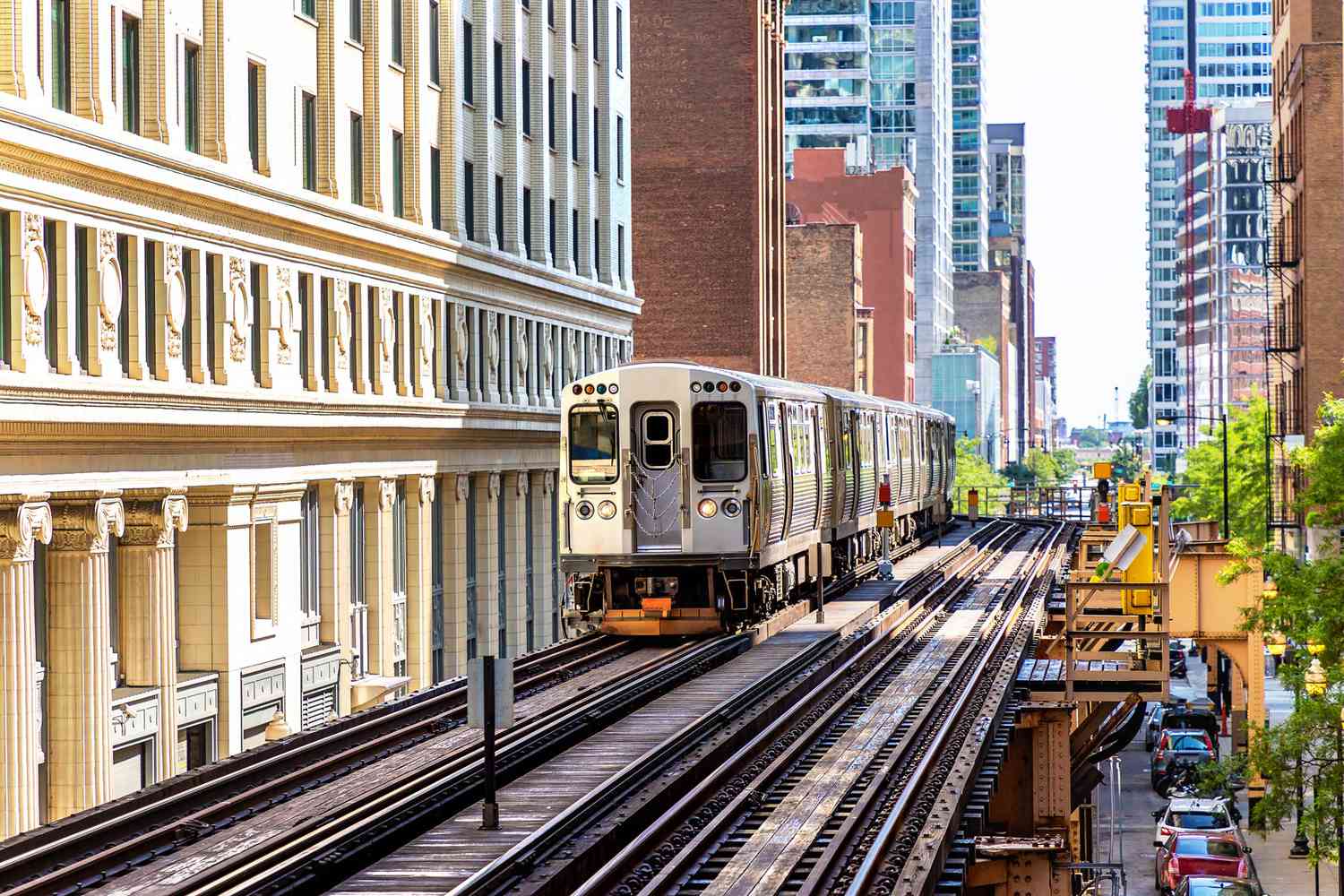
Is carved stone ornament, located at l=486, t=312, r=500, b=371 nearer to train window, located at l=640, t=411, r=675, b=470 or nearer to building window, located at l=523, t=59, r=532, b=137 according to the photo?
building window, located at l=523, t=59, r=532, b=137

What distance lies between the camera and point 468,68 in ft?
146

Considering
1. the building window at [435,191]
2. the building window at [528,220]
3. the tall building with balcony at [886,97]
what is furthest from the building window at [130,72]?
the tall building with balcony at [886,97]

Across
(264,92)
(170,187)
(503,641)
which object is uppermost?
(264,92)

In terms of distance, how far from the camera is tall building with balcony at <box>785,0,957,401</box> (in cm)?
15975

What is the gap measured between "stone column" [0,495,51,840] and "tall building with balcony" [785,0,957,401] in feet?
439

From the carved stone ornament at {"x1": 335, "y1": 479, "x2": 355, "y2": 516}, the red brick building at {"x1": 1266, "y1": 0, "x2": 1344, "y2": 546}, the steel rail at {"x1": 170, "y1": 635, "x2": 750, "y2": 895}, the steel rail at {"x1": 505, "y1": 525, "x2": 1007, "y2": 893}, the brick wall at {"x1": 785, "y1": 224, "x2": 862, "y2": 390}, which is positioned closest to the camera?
the steel rail at {"x1": 170, "y1": 635, "x2": 750, "y2": 895}

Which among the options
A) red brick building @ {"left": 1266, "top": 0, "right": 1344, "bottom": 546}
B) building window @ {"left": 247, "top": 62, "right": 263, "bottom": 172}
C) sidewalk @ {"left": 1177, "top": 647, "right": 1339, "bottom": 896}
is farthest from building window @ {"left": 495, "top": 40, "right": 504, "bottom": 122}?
red brick building @ {"left": 1266, "top": 0, "right": 1344, "bottom": 546}

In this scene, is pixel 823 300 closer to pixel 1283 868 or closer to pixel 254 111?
pixel 1283 868

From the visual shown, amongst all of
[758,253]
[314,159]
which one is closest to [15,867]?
[314,159]

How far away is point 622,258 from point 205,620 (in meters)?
29.2

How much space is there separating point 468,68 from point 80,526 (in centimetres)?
2084

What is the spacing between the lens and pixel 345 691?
36000 mm

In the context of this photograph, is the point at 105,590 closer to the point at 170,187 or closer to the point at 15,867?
the point at 170,187

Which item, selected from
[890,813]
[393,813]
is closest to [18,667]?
[393,813]
